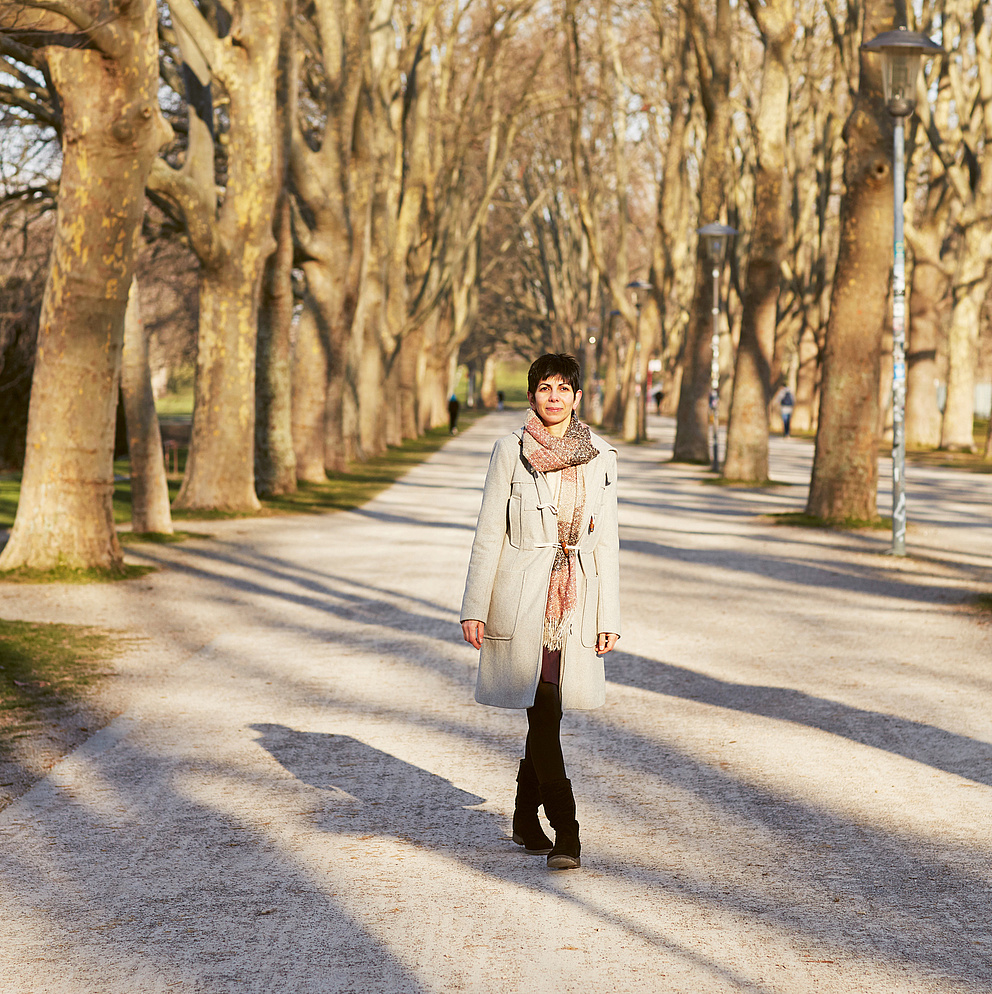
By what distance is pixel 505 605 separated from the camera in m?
4.77

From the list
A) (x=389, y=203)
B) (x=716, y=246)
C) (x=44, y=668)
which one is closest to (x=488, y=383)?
(x=389, y=203)

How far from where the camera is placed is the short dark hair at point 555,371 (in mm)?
4816

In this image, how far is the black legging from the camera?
15.8 feet

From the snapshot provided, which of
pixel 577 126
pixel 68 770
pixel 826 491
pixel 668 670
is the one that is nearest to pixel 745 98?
pixel 577 126

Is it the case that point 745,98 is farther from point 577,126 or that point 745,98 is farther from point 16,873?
point 16,873

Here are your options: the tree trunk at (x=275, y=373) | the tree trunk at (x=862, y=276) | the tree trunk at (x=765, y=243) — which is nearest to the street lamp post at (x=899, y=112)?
the tree trunk at (x=862, y=276)

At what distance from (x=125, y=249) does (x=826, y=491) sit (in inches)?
351

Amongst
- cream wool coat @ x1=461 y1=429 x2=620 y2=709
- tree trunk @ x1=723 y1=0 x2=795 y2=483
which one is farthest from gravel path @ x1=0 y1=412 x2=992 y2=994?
tree trunk @ x1=723 y1=0 x2=795 y2=483

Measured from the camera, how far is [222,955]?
3949mm

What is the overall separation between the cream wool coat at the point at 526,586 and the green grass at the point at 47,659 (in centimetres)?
350

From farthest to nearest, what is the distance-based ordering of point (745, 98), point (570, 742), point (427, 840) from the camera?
point (745, 98)
point (570, 742)
point (427, 840)

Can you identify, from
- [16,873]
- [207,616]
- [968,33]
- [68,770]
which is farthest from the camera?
[968,33]

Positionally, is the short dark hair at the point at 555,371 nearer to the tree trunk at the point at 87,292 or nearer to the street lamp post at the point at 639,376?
the tree trunk at the point at 87,292

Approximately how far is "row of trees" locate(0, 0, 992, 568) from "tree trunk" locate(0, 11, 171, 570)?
0.8 inches
